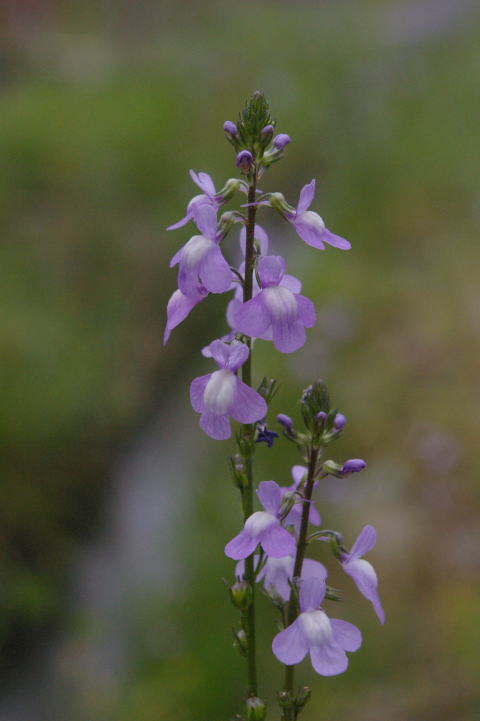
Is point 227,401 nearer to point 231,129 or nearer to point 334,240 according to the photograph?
point 334,240

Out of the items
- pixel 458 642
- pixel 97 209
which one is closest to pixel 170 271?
pixel 97 209

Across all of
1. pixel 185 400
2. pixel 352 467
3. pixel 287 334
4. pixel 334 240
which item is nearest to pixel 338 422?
pixel 352 467

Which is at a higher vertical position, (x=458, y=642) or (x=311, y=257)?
(x=311, y=257)

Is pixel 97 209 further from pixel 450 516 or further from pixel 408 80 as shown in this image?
pixel 408 80

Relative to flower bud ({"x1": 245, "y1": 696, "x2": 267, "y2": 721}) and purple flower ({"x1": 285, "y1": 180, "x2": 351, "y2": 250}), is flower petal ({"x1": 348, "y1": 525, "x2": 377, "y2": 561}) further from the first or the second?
purple flower ({"x1": 285, "y1": 180, "x2": 351, "y2": 250})

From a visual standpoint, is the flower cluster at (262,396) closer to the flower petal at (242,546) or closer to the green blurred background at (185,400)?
the flower petal at (242,546)

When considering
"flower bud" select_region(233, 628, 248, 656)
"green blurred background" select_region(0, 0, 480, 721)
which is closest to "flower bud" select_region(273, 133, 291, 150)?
"flower bud" select_region(233, 628, 248, 656)

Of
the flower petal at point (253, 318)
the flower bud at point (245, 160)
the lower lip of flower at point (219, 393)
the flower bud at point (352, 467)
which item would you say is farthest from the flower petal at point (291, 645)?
the flower bud at point (245, 160)
